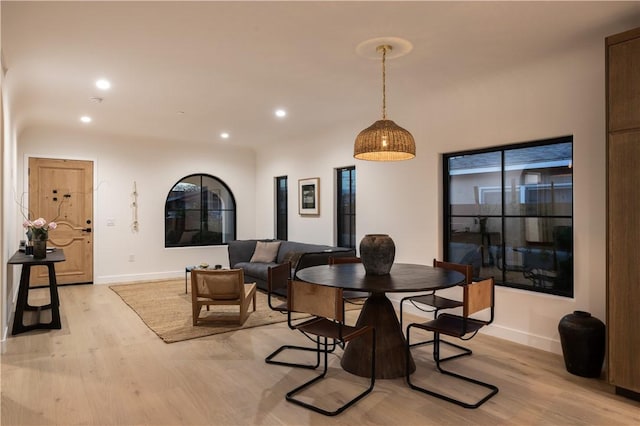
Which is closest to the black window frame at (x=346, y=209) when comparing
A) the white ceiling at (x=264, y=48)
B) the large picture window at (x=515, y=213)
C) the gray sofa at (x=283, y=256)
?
the gray sofa at (x=283, y=256)

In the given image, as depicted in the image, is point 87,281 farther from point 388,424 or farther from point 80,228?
point 388,424

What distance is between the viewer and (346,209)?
6.27m

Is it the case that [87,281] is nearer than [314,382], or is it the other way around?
[314,382]

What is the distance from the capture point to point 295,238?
7219 millimetres

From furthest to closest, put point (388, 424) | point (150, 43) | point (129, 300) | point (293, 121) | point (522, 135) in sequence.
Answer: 1. point (293, 121)
2. point (129, 300)
3. point (522, 135)
4. point (150, 43)
5. point (388, 424)

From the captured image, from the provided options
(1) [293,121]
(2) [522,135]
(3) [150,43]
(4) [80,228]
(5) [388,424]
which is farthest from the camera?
(4) [80,228]

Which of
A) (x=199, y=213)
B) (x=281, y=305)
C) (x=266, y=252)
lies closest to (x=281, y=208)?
(x=266, y=252)

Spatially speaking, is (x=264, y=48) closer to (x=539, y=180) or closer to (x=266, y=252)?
(x=539, y=180)

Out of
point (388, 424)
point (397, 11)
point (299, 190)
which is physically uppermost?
point (397, 11)

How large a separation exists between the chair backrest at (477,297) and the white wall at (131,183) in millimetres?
6121

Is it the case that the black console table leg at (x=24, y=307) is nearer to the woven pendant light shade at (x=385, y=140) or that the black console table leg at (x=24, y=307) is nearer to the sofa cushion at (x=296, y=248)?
the sofa cushion at (x=296, y=248)

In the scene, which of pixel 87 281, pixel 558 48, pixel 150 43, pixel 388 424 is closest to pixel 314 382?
pixel 388 424

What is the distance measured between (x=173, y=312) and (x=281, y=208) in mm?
3430

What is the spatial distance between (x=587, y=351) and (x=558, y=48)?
2361 millimetres
